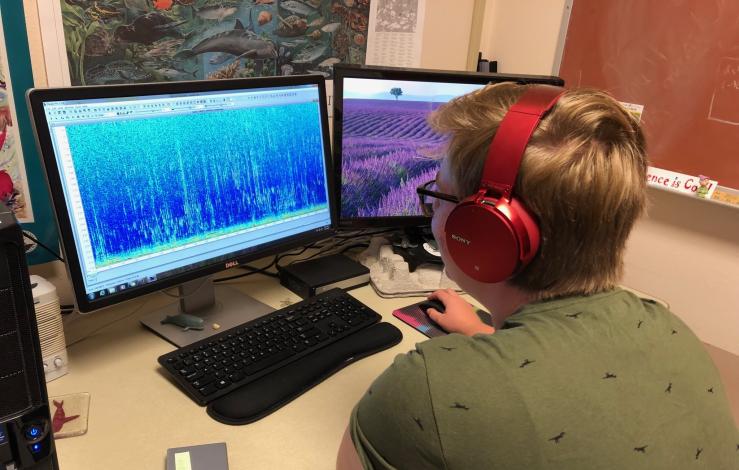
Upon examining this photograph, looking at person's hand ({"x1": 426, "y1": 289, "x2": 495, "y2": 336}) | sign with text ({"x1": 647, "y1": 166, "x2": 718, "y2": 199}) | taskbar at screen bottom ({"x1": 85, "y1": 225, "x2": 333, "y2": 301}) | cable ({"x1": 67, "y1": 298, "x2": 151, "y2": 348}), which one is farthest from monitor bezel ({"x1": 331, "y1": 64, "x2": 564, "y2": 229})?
sign with text ({"x1": 647, "y1": 166, "x2": 718, "y2": 199})

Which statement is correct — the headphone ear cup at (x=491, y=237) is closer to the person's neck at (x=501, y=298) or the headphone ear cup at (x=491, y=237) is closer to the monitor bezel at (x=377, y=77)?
the person's neck at (x=501, y=298)

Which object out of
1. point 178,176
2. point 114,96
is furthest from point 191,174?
point 114,96

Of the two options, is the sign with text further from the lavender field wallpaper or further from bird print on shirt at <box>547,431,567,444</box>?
bird print on shirt at <box>547,431,567,444</box>

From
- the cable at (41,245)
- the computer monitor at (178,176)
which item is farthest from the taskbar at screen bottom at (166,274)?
the cable at (41,245)

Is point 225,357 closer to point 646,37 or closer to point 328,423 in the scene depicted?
point 328,423

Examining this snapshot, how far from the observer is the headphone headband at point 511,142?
649 mm

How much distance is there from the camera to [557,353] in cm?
62

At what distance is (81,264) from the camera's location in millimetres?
887

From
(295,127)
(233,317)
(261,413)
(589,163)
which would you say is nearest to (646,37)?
(295,127)

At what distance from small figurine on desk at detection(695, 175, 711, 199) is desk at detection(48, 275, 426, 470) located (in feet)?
3.43

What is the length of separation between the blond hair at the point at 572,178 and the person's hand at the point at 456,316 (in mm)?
409

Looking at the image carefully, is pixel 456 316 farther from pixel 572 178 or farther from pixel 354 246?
pixel 572 178

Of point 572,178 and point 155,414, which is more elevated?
point 572,178

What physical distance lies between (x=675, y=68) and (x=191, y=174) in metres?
1.40
